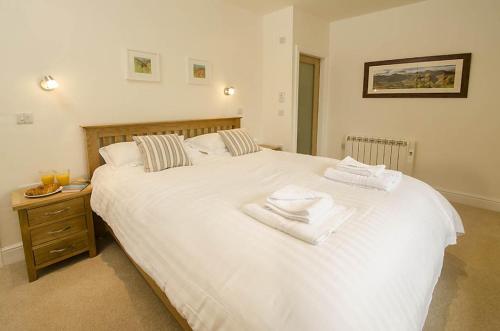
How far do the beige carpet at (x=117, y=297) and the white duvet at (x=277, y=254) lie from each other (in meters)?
0.42

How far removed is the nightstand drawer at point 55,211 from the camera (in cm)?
198

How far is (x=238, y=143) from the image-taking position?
305 cm

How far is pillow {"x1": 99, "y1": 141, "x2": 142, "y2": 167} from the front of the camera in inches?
93.7

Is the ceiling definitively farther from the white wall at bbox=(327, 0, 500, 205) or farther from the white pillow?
the white pillow

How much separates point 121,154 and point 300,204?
5.58 feet

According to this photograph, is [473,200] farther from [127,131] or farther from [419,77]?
[127,131]

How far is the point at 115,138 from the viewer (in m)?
2.66

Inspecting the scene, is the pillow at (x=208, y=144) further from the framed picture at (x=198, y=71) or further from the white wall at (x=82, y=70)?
the framed picture at (x=198, y=71)

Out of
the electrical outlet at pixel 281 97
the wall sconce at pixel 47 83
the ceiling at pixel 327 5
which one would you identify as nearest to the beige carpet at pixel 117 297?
the wall sconce at pixel 47 83

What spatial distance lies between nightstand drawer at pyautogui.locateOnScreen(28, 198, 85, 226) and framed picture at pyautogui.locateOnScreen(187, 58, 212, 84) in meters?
1.74

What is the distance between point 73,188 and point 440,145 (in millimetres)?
4052

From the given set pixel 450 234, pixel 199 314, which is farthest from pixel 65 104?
pixel 450 234

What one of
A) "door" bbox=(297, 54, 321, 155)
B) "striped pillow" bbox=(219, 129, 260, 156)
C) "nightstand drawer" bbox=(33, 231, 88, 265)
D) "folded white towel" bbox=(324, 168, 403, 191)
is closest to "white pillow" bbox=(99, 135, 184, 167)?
"nightstand drawer" bbox=(33, 231, 88, 265)

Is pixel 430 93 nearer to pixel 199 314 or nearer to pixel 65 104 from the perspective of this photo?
pixel 199 314
